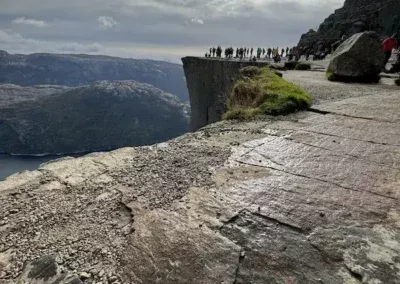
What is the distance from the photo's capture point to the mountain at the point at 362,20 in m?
52.8

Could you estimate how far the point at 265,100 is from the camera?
34.4 feet

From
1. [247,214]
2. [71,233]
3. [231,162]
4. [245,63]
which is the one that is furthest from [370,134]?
[245,63]

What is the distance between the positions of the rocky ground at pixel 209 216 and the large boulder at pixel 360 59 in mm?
9784

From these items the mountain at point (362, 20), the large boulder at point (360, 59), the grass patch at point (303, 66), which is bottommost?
the grass patch at point (303, 66)

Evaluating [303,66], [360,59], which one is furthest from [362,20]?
[360,59]

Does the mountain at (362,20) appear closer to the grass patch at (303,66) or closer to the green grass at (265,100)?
the grass patch at (303,66)

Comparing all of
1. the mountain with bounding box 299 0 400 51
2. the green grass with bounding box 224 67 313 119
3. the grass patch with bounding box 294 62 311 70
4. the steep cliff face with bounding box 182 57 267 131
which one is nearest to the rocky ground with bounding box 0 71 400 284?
the green grass with bounding box 224 67 313 119

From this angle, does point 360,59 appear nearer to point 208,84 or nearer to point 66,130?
point 208,84

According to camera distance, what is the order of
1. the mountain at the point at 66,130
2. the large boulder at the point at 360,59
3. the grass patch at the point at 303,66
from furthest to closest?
the mountain at the point at 66,130, the grass patch at the point at 303,66, the large boulder at the point at 360,59

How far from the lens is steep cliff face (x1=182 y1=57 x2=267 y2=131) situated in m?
25.2

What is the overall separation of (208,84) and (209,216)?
2540cm

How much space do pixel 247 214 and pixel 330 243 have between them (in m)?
1.11

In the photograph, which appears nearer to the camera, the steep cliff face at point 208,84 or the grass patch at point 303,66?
the grass patch at point 303,66

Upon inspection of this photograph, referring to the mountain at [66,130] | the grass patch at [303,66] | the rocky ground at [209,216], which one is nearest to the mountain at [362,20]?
the grass patch at [303,66]
